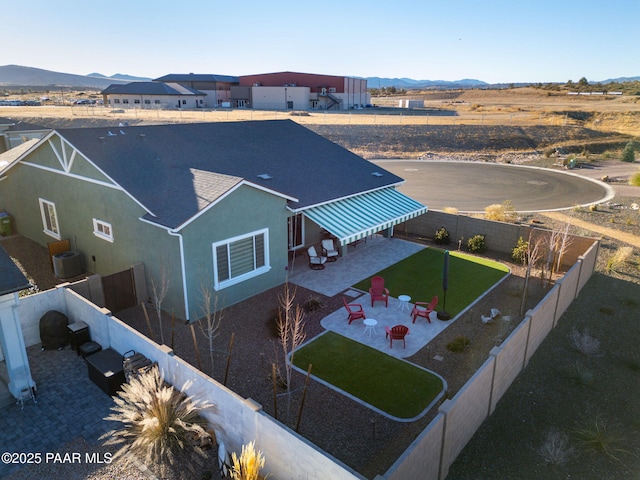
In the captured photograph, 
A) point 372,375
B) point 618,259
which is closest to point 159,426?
point 372,375

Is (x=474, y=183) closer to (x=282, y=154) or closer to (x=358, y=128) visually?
(x=282, y=154)

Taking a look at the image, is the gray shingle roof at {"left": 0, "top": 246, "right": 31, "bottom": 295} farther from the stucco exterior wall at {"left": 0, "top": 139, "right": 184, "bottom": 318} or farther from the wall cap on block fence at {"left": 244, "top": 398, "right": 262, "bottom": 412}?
the wall cap on block fence at {"left": 244, "top": 398, "right": 262, "bottom": 412}

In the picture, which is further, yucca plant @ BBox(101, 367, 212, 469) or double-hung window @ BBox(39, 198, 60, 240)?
double-hung window @ BBox(39, 198, 60, 240)

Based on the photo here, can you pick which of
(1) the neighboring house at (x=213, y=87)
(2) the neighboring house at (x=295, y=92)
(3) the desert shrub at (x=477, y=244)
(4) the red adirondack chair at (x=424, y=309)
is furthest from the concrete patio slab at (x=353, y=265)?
(1) the neighboring house at (x=213, y=87)

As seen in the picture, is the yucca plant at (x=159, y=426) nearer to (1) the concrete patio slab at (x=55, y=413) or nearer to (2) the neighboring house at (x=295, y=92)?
(1) the concrete patio slab at (x=55, y=413)

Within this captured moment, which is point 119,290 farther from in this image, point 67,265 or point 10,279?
point 10,279

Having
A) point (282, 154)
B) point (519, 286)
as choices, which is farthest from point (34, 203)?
point (519, 286)

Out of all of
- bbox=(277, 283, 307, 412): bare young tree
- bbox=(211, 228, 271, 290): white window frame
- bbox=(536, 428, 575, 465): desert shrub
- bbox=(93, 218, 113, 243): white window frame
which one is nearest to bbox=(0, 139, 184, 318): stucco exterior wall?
bbox=(93, 218, 113, 243): white window frame
